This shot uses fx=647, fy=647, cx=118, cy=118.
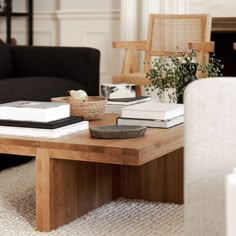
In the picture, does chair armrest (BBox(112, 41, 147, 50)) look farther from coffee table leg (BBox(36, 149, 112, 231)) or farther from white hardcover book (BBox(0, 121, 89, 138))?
white hardcover book (BBox(0, 121, 89, 138))

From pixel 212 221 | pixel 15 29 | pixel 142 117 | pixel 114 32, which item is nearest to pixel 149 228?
pixel 142 117

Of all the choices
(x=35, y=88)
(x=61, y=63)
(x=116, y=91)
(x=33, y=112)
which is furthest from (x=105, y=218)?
(x=61, y=63)

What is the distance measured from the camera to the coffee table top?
198cm

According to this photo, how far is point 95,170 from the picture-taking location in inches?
98.2

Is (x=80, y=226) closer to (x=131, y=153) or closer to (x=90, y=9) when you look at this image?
(x=131, y=153)

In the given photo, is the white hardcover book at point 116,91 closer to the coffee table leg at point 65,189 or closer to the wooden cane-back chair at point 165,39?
the coffee table leg at point 65,189

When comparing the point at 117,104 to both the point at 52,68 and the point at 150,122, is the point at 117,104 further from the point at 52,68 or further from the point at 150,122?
the point at 52,68

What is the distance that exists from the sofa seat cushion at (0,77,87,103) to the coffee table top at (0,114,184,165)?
1069 millimetres

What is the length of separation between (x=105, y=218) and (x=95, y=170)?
0.20 m

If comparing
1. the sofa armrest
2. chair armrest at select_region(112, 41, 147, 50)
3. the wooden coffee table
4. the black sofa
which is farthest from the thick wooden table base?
chair armrest at select_region(112, 41, 147, 50)

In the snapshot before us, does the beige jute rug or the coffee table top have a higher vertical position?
the coffee table top

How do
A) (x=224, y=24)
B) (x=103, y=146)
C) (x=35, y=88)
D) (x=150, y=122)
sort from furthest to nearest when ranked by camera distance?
(x=224, y=24)
(x=35, y=88)
(x=150, y=122)
(x=103, y=146)

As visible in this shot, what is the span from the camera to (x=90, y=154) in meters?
2.04

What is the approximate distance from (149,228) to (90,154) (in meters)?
0.41
